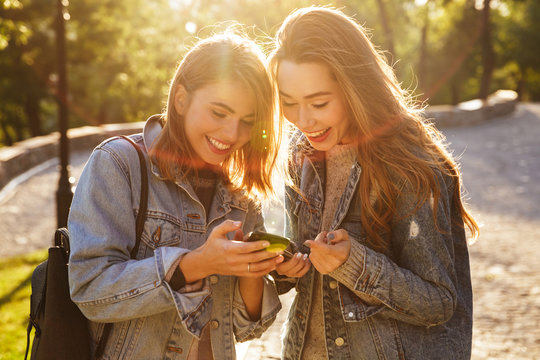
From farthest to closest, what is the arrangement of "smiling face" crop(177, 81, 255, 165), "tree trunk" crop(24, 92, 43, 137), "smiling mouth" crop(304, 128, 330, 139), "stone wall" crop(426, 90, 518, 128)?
"tree trunk" crop(24, 92, 43, 137) → "stone wall" crop(426, 90, 518, 128) → "smiling mouth" crop(304, 128, 330, 139) → "smiling face" crop(177, 81, 255, 165)

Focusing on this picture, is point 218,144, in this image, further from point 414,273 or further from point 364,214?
point 414,273

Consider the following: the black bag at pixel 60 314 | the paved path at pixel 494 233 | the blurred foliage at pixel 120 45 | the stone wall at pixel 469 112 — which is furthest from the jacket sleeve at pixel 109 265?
the stone wall at pixel 469 112

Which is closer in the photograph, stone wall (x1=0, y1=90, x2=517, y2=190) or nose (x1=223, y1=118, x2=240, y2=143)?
nose (x1=223, y1=118, x2=240, y2=143)

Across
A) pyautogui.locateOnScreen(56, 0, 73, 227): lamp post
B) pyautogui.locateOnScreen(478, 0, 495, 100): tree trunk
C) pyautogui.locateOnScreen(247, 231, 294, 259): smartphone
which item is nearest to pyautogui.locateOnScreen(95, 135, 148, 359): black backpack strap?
pyautogui.locateOnScreen(247, 231, 294, 259): smartphone

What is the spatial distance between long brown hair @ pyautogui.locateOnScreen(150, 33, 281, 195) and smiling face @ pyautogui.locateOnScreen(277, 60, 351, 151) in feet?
0.34

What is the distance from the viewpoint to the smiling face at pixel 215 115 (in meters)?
2.59

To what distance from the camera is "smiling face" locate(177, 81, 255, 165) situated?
2.59 metres

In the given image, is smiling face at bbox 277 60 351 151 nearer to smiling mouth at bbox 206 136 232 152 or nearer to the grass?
smiling mouth at bbox 206 136 232 152

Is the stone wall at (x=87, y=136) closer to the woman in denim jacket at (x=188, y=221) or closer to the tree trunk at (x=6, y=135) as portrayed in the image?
the woman in denim jacket at (x=188, y=221)

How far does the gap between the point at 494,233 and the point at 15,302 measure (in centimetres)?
655

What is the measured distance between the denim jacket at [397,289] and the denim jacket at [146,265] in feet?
0.97

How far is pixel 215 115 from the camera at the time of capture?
262 cm

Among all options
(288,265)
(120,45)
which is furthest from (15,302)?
(120,45)

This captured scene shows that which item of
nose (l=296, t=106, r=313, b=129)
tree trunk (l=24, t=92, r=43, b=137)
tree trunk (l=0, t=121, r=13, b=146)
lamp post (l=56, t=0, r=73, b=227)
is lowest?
tree trunk (l=0, t=121, r=13, b=146)
